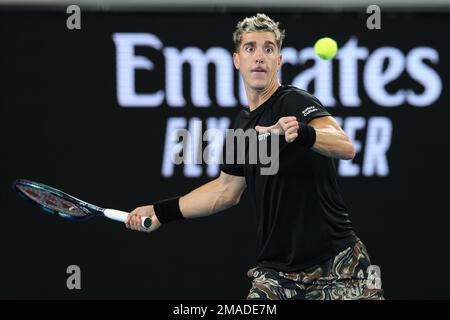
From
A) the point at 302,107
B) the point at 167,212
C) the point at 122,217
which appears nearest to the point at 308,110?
the point at 302,107

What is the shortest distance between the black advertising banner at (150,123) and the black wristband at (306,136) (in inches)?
114

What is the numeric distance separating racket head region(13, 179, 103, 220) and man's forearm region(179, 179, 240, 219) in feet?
→ 2.41

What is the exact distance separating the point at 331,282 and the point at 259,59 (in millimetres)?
1219

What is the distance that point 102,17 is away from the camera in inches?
323

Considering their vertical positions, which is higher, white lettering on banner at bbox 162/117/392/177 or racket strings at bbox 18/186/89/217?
white lettering on banner at bbox 162/117/392/177

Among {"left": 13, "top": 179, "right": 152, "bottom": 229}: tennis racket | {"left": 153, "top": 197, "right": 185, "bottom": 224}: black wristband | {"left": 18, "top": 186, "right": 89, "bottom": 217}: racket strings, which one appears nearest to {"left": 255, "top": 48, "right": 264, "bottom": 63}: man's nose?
{"left": 153, "top": 197, "right": 185, "bottom": 224}: black wristband

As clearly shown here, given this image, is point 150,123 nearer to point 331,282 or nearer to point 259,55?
point 259,55

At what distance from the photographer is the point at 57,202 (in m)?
6.79

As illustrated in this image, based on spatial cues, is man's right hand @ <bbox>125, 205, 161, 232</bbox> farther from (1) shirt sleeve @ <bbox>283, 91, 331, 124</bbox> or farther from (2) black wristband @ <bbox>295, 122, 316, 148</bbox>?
(2) black wristband @ <bbox>295, 122, 316, 148</bbox>

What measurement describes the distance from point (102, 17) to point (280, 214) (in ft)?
10.0

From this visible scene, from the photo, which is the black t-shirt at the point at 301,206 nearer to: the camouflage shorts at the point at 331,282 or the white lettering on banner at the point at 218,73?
the camouflage shorts at the point at 331,282

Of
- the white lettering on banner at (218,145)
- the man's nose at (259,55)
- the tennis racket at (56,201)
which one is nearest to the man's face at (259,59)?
the man's nose at (259,55)

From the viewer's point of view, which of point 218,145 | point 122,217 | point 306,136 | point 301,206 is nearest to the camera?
point 306,136

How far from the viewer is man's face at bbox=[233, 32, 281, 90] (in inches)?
231
